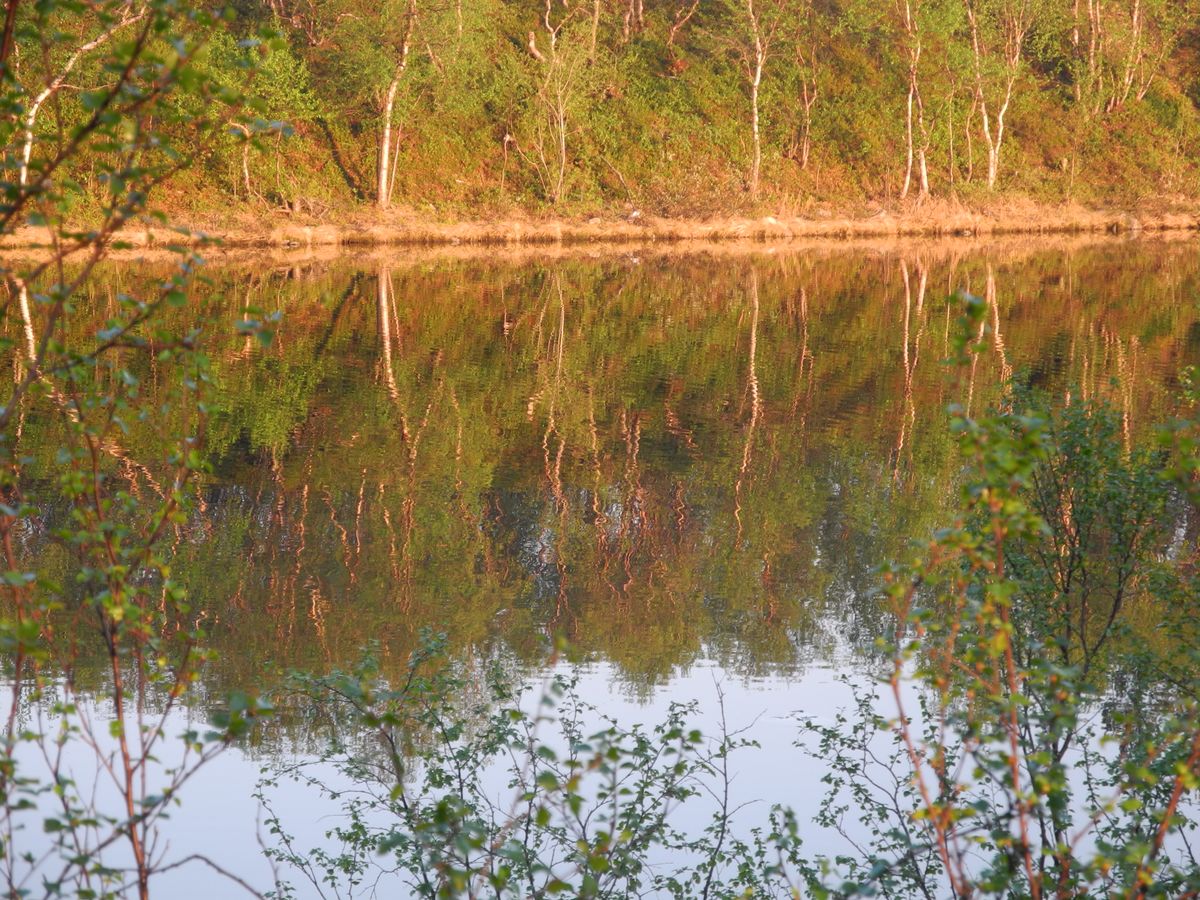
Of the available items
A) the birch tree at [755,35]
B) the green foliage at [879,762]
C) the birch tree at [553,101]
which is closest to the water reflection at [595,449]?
the green foliage at [879,762]

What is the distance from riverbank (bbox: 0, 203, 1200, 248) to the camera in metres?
44.2

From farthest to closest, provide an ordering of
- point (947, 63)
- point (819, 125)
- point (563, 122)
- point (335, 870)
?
point (819, 125) < point (947, 63) < point (563, 122) < point (335, 870)

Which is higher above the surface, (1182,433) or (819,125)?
(819,125)

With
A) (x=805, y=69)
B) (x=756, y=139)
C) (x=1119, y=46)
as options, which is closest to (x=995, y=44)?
(x=805, y=69)

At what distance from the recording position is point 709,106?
56.1 metres

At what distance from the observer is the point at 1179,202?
54.8 m

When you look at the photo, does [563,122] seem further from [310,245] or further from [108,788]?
[108,788]

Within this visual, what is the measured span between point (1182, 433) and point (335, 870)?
15.9 feet

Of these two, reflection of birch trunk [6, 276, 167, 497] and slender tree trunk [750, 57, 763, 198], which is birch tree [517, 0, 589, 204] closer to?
slender tree trunk [750, 57, 763, 198]

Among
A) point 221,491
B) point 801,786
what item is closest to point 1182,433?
point 801,786

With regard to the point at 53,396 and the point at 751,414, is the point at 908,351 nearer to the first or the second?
the point at 751,414

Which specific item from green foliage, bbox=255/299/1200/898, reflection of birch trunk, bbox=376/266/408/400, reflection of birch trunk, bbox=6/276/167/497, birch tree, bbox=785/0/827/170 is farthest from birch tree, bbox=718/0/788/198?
green foliage, bbox=255/299/1200/898

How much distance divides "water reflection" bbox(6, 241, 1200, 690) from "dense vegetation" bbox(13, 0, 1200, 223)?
1370 cm

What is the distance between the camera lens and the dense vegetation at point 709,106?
4628 centimetres
